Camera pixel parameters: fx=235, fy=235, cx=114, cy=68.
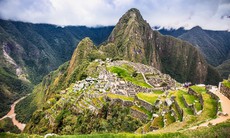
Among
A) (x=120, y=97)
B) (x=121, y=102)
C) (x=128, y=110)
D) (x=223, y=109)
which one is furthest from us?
(x=120, y=97)

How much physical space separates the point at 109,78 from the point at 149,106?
30091 mm

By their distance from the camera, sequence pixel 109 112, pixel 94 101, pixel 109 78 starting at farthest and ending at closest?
1. pixel 109 78
2. pixel 94 101
3. pixel 109 112

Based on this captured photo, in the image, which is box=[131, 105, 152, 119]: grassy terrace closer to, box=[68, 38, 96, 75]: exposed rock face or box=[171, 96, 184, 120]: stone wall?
box=[171, 96, 184, 120]: stone wall

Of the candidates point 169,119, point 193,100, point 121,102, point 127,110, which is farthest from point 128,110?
point 193,100

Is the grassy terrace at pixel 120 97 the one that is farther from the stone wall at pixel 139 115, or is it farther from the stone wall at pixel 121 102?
the stone wall at pixel 139 115

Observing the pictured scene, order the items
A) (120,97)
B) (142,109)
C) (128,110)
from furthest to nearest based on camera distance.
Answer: (120,97), (128,110), (142,109)

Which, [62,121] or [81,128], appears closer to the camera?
[81,128]

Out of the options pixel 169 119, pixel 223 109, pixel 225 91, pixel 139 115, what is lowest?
pixel 139 115

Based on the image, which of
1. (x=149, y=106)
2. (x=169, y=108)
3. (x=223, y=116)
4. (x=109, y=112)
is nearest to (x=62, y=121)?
(x=109, y=112)

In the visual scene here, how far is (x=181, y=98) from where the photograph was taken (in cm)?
4447

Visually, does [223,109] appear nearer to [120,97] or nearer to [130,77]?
[120,97]

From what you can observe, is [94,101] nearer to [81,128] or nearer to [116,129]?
[81,128]

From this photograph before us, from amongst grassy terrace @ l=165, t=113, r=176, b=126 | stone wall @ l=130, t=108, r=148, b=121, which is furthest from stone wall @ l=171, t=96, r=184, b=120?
stone wall @ l=130, t=108, r=148, b=121

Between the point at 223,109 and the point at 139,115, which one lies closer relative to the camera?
the point at 223,109
